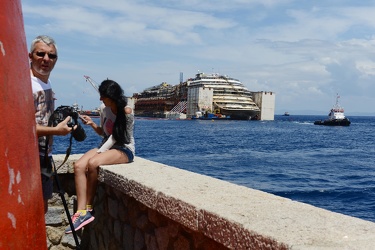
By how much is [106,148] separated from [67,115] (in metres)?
0.97

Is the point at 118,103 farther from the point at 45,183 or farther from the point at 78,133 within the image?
the point at 45,183

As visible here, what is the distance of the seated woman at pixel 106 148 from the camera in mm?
3654

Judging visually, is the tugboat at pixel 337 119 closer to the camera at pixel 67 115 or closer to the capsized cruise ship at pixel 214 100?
the capsized cruise ship at pixel 214 100

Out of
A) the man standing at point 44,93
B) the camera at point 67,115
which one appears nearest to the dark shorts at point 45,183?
the man standing at point 44,93

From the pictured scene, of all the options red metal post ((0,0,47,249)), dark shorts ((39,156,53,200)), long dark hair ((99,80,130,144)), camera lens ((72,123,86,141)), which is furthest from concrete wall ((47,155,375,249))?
red metal post ((0,0,47,249))

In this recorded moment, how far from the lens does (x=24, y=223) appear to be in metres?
1.46

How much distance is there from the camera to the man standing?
6 cm

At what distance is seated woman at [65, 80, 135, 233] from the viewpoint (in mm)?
3654

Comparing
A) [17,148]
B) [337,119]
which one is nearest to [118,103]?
[17,148]

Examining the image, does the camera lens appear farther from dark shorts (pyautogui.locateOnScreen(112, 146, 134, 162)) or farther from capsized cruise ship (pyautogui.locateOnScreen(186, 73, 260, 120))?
capsized cruise ship (pyautogui.locateOnScreen(186, 73, 260, 120))

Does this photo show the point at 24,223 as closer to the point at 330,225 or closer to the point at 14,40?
the point at 14,40

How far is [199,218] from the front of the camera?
228 cm

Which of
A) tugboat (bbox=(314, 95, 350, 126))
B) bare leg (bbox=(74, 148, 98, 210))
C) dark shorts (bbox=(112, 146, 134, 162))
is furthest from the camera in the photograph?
tugboat (bbox=(314, 95, 350, 126))

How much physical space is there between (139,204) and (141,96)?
131 meters
